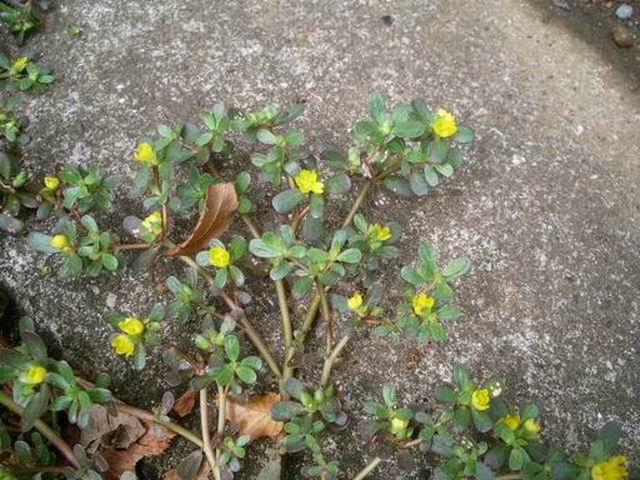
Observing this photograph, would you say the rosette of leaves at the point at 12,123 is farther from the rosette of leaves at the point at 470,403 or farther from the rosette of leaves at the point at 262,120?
the rosette of leaves at the point at 470,403

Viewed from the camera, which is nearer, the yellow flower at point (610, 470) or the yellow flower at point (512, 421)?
the yellow flower at point (610, 470)

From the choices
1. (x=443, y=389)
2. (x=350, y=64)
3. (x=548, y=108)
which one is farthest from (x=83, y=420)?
(x=548, y=108)

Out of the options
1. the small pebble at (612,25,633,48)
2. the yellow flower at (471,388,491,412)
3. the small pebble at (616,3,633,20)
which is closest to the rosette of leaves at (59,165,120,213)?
the yellow flower at (471,388,491,412)

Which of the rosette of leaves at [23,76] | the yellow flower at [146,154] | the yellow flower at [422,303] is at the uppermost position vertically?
the yellow flower at [422,303]

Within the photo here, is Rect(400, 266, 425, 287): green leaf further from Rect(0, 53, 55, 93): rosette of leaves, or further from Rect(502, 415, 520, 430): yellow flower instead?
Rect(0, 53, 55, 93): rosette of leaves

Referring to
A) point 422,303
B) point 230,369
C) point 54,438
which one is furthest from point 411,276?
point 54,438

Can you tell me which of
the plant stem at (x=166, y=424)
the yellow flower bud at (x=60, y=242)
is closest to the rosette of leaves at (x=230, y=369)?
the plant stem at (x=166, y=424)
